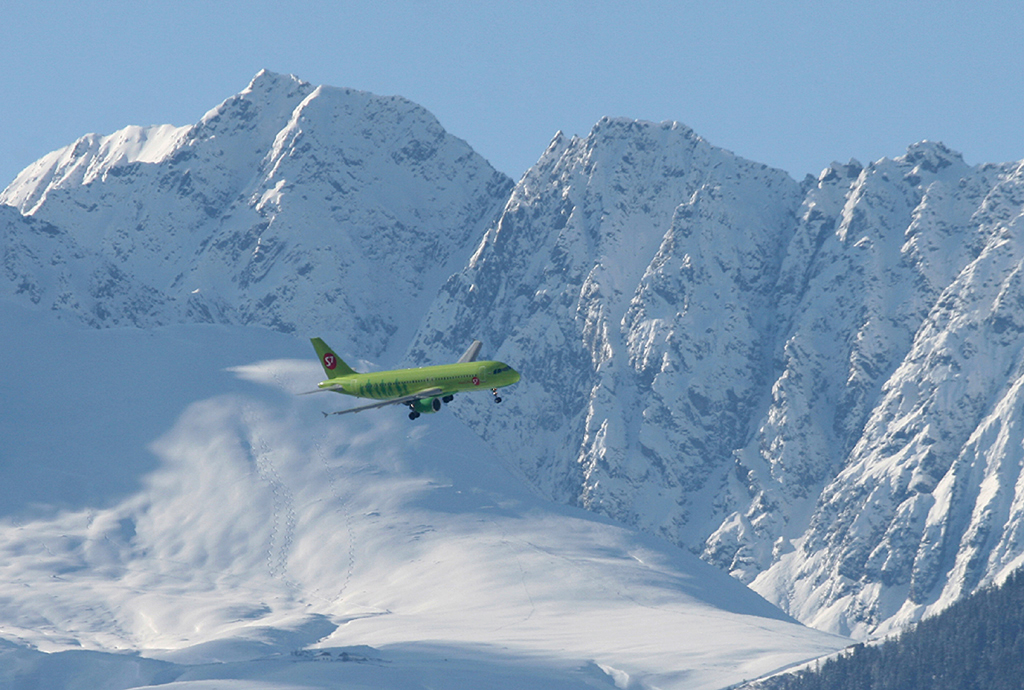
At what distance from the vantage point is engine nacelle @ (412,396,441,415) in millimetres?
165725

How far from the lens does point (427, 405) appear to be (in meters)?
166

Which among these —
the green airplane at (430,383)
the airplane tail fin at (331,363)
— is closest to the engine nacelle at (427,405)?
the green airplane at (430,383)

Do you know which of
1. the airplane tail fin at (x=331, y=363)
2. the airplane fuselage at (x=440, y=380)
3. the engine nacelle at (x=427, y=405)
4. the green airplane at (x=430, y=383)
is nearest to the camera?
the engine nacelle at (x=427, y=405)

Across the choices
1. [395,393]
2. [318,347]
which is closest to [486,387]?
[395,393]

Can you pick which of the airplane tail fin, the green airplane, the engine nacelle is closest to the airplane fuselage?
the green airplane

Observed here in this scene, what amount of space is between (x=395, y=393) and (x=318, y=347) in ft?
70.5

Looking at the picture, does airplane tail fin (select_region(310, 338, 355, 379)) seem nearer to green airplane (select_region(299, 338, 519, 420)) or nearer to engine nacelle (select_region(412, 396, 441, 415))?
green airplane (select_region(299, 338, 519, 420))

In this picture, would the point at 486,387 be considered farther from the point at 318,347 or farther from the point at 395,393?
the point at 318,347

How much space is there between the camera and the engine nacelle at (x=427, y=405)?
544 ft

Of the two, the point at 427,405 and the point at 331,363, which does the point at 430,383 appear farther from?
the point at 331,363

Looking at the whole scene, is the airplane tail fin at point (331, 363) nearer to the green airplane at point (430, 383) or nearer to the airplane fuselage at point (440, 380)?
the green airplane at point (430, 383)

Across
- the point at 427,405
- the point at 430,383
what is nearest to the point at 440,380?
the point at 430,383

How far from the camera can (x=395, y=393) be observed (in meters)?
175

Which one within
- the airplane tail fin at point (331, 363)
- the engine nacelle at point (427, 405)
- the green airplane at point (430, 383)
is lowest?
the engine nacelle at point (427, 405)
